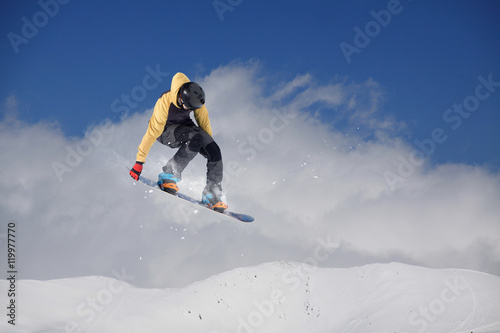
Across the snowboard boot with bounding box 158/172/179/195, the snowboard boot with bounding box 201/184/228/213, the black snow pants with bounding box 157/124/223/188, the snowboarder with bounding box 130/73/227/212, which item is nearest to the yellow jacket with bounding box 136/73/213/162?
the snowboarder with bounding box 130/73/227/212

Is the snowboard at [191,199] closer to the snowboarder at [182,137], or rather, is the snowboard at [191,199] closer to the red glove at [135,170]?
the snowboarder at [182,137]

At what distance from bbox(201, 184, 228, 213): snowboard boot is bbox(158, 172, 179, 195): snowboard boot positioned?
0.88 metres

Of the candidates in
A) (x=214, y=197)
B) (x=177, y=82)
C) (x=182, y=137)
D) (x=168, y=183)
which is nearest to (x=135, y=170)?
(x=168, y=183)

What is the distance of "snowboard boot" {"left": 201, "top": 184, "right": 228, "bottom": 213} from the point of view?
9922 mm

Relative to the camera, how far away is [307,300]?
71.9 metres

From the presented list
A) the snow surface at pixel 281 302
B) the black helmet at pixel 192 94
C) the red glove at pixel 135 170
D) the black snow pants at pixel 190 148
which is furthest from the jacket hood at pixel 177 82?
the snow surface at pixel 281 302

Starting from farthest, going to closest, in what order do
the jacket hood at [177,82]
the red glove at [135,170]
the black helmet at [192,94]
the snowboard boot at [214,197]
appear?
the snowboard boot at [214,197] < the red glove at [135,170] < the jacket hood at [177,82] < the black helmet at [192,94]

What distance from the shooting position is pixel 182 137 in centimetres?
941

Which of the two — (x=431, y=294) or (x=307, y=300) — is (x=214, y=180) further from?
(x=307, y=300)

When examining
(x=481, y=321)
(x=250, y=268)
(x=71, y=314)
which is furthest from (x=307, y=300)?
(x=481, y=321)

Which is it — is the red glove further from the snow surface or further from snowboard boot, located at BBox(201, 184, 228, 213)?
the snow surface

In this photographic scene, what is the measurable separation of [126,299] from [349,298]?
4085cm

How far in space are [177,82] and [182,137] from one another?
1.54 m

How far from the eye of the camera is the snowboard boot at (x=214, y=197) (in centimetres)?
992
